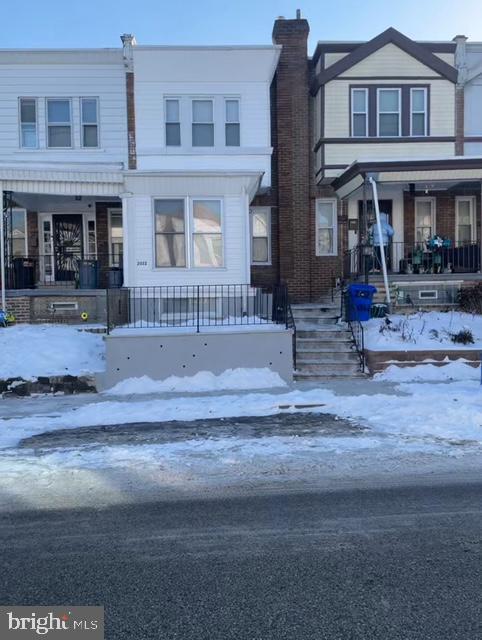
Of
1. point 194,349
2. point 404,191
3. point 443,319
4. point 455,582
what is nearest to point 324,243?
point 404,191

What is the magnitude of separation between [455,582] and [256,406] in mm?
5373

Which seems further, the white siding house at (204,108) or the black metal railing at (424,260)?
the white siding house at (204,108)

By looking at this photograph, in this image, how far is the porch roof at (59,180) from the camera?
13172mm

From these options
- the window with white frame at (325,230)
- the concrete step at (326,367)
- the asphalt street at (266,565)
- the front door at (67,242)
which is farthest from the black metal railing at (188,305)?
the asphalt street at (266,565)

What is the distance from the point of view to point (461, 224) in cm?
1803

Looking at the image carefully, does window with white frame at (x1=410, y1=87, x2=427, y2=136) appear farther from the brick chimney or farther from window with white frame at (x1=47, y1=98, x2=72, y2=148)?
window with white frame at (x1=47, y1=98, x2=72, y2=148)

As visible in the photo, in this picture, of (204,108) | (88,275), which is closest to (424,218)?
(204,108)

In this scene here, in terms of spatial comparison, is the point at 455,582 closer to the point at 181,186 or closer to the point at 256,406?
the point at 256,406

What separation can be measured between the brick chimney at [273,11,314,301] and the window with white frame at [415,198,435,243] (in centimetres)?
362

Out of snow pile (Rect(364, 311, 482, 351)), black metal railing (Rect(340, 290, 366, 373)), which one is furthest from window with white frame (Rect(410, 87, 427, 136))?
black metal railing (Rect(340, 290, 366, 373))

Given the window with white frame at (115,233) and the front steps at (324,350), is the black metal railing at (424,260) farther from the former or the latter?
the window with white frame at (115,233)

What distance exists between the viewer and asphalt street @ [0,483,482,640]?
303 centimetres

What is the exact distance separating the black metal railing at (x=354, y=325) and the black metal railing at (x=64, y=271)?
6.68 meters

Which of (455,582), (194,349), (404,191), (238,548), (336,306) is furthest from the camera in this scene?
(404,191)
